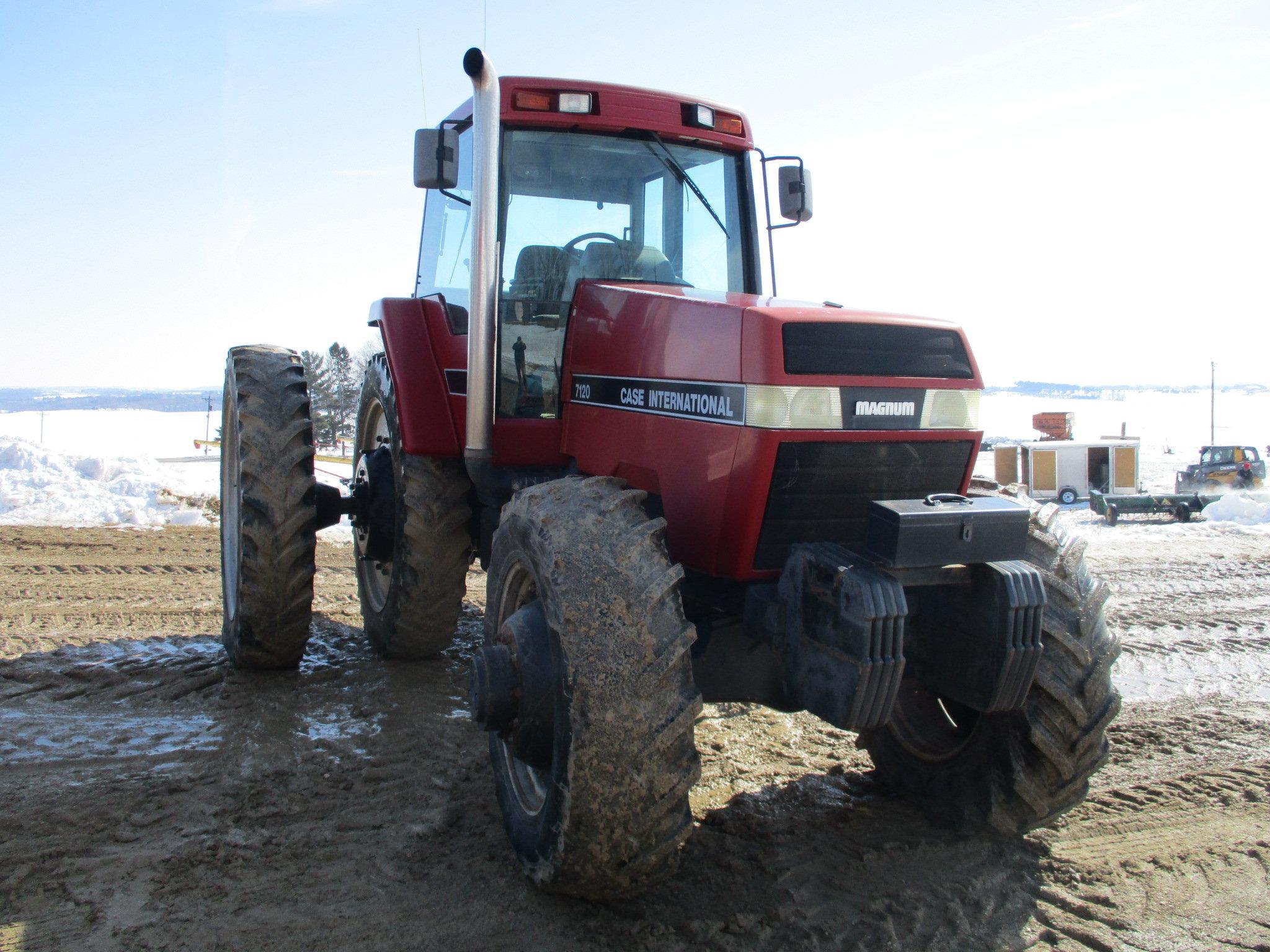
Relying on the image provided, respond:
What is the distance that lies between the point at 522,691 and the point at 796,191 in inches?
111

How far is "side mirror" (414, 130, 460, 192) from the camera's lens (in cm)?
396

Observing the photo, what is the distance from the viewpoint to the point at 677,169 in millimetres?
4340

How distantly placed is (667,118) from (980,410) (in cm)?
202

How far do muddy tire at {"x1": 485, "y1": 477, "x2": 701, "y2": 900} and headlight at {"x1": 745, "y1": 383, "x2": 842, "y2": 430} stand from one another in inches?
18.1

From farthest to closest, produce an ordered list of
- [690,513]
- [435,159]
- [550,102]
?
[550,102] < [435,159] < [690,513]

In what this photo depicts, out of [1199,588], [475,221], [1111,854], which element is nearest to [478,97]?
[475,221]

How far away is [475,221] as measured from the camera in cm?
379

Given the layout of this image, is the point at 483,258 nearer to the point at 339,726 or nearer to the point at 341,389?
the point at 339,726

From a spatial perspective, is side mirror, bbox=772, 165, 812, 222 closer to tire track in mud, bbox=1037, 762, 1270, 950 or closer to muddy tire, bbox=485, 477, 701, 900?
muddy tire, bbox=485, 477, 701, 900

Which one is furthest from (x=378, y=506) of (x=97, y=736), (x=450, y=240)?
(x=97, y=736)

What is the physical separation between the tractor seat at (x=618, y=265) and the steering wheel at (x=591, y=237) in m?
0.03

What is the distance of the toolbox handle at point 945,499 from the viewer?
9.67 ft

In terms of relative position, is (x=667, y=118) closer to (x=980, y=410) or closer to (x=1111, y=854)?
(x=980, y=410)

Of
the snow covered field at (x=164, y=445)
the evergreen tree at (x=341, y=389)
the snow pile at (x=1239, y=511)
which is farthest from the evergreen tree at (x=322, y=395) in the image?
the snow pile at (x=1239, y=511)
